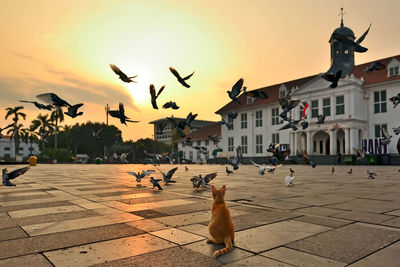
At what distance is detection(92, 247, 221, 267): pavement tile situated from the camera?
302 centimetres

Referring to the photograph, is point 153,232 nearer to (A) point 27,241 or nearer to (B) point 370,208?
(A) point 27,241

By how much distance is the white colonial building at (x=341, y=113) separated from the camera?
36.7 m

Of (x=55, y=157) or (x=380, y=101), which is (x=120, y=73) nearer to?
(x=380, y=101)

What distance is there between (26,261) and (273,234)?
115 inches

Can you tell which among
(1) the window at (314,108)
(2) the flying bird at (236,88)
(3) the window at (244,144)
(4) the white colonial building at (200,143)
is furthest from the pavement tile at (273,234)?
(4) the white colonial building at (200,143)

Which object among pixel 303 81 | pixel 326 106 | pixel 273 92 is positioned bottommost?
pixel 326 106

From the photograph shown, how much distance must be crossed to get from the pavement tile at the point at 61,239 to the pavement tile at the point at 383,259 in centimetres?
273

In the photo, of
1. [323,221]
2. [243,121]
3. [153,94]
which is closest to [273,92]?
[243,121]

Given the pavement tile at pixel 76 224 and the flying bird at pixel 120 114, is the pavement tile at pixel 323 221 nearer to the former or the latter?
the pavement tile at pixel 76 224

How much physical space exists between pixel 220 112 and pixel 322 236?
179 ft

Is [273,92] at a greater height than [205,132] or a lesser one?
greater

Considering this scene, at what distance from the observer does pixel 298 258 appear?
10.5ft

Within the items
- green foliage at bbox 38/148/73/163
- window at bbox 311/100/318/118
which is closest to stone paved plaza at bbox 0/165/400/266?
window at bbox 311/100/318/118

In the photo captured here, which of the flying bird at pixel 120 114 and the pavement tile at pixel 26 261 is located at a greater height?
the flying bird at pixel 120 114
